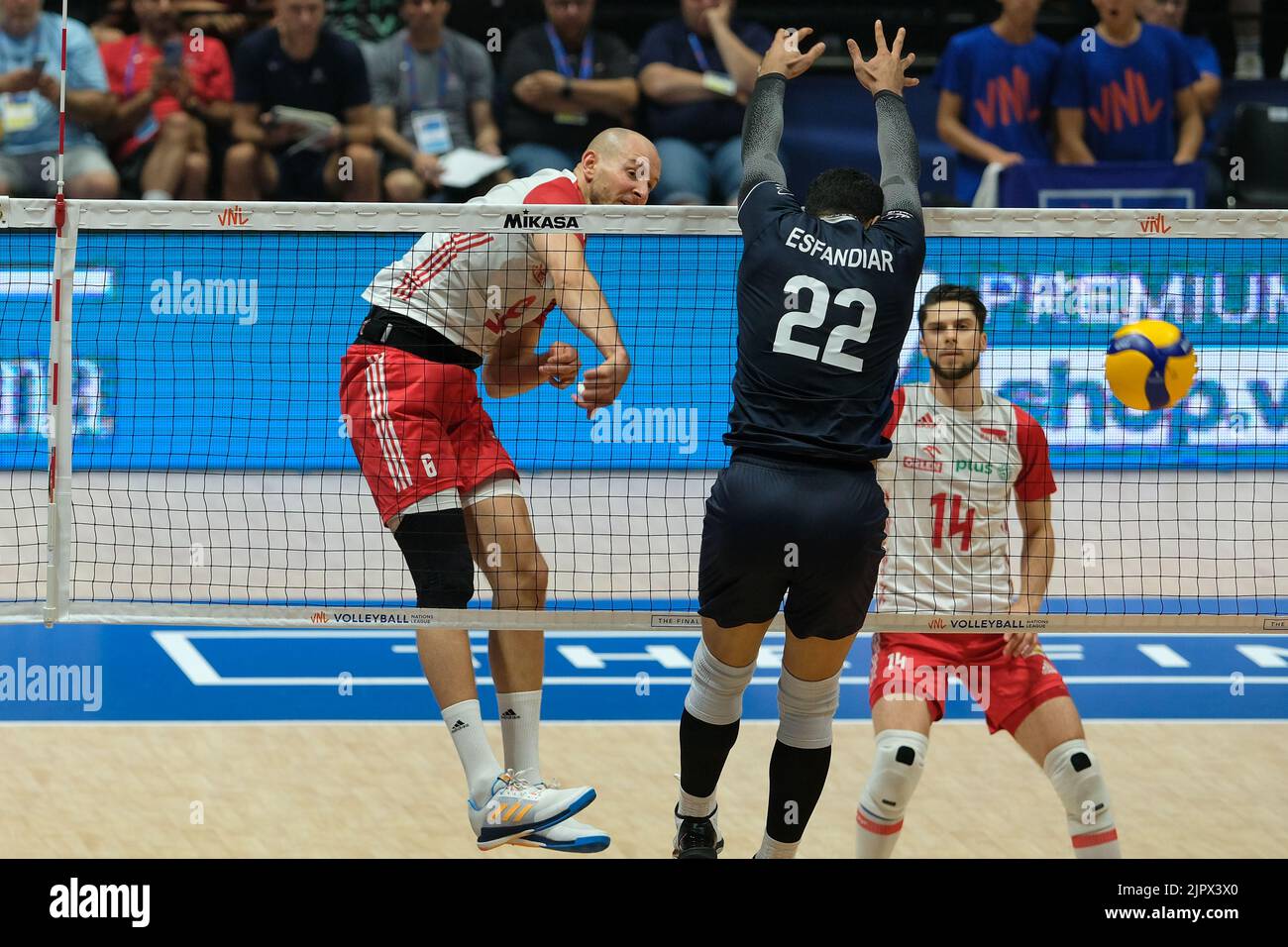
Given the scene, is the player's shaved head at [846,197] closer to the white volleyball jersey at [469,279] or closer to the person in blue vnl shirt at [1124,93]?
the white volleyball jersey at [469,279]

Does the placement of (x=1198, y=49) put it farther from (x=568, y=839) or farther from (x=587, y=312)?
(x=568, y=839)

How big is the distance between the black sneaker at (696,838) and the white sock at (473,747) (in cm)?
66

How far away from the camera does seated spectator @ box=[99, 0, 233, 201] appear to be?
523 inches

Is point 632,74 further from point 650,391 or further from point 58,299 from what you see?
point 58,299

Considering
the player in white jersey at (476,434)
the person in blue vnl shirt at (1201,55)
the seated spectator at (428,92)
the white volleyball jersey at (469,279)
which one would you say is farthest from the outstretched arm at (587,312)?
the person in blue vnl shirt at (1201,55)

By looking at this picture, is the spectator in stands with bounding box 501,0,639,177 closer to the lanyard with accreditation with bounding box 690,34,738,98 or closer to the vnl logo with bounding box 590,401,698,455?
the lanyard with accreditation with bounding box 690,34,738,98

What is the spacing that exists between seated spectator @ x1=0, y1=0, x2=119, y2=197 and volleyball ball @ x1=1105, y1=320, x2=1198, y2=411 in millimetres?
8808

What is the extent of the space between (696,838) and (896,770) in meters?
0.76

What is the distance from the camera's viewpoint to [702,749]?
5645mm

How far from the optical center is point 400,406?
5859mm

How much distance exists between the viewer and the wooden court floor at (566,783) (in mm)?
6621

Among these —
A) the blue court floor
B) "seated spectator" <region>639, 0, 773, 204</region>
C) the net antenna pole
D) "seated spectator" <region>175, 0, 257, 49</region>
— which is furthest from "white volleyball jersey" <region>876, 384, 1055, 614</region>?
"seated spectator" <region>175, 0, 257, 49</region>

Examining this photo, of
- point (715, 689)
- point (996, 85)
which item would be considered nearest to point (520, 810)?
point (715, 689)
